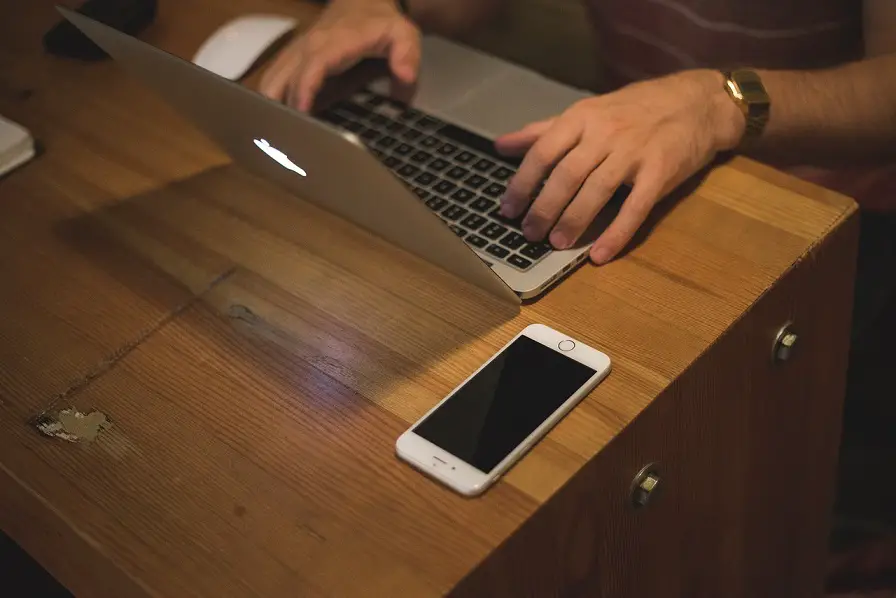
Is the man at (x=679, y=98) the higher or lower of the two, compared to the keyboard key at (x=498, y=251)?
higher

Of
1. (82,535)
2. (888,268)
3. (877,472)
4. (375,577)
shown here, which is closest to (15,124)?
(82,535)

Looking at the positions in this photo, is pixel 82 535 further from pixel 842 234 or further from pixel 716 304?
pixel 842 234

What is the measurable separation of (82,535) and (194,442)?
0.09 meters

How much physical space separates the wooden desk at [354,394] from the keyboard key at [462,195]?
82mm

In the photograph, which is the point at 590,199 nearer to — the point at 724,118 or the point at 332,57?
the point at 724,118

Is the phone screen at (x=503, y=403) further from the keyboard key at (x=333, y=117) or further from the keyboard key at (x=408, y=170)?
the keyboard key at (x=333, y=117)

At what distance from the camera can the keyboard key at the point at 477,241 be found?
0.79m

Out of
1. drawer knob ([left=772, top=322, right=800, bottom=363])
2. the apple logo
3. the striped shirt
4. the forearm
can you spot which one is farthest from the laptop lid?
the striped shirt

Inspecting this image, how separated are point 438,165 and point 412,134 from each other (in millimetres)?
71

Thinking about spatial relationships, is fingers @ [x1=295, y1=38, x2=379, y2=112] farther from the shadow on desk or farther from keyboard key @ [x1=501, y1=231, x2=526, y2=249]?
keyboard key @ [x1=501, y1=231, x2=526, y2=249]

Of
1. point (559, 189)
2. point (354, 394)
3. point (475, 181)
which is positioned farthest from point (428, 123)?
point (354, 394)

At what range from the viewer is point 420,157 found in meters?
0.91

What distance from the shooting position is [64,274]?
32.7 inches

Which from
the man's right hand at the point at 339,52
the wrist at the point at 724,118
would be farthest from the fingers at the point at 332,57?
the wrist at the point at 724,118
